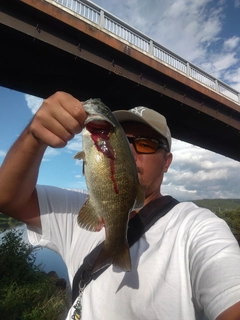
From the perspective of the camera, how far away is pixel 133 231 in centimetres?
212

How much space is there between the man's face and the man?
0.16 metres

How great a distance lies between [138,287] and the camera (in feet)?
5.97

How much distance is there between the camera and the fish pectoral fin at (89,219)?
→ 1.88m

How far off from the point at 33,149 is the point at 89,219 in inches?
28.9

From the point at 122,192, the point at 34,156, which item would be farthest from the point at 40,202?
the point at 122,192

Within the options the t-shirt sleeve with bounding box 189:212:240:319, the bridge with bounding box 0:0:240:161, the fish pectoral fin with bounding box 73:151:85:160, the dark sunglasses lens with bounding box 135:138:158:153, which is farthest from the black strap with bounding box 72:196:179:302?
the bridge with bounding box 0:0:240:161

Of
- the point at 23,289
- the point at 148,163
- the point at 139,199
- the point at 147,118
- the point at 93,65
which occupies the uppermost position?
the point at 93,65

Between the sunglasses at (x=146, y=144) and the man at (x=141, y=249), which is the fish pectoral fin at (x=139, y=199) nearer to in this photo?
the man at (x=141, y=249)

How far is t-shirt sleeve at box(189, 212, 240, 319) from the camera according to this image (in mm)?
1416

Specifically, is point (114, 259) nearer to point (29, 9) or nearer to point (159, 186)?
point (159, 186)

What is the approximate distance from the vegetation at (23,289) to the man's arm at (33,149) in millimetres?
4546

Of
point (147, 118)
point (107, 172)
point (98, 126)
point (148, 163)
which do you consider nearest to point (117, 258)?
point (107, 172)

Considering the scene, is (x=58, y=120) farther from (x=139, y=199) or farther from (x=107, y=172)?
(x=139, y=199)

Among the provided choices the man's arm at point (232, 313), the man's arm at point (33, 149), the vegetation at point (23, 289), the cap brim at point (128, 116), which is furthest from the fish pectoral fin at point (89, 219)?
the vegetation at point (23, 289)
